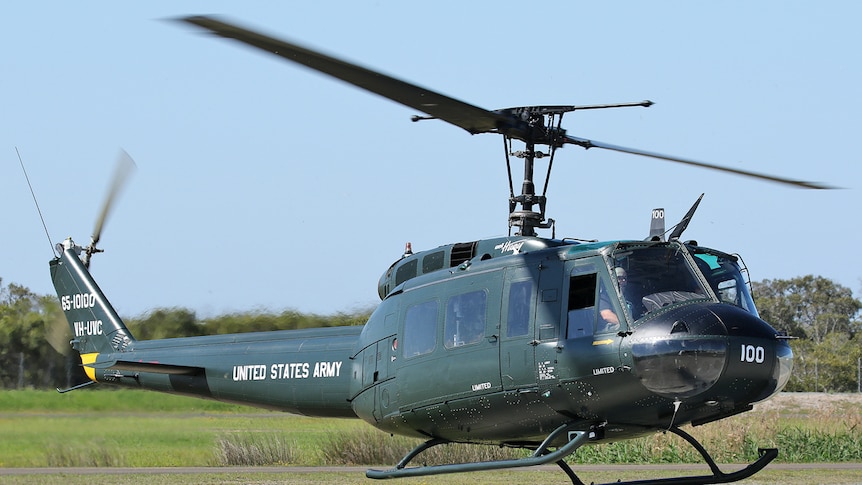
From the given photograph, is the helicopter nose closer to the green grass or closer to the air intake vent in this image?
the air intake vent

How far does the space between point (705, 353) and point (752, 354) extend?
1.70 feet

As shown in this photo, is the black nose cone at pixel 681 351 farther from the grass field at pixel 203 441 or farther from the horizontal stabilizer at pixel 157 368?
the grass field at pixel 203 441

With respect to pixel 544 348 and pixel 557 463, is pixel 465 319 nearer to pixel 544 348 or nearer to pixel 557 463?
pixel 544 348

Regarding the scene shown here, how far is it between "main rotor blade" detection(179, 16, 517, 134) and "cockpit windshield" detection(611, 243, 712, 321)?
191 cm

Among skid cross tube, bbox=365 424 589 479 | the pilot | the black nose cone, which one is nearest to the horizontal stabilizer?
skid cross tube, bbox=365 424 589 479

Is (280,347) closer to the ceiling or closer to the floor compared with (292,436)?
closer to the ceiling

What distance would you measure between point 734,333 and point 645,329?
0.80 metres

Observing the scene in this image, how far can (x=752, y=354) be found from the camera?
1052cm

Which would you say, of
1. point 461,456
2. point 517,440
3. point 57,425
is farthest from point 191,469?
point 517,440

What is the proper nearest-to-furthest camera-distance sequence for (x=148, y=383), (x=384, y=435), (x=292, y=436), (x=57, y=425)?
(x=148, y=383) < (x=57, y=425) < (x=384, y=435) < (x=292, y=436)

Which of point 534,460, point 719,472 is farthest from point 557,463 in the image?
point 719,472

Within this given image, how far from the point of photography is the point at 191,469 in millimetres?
21953

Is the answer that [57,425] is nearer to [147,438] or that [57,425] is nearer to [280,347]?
[147,438]

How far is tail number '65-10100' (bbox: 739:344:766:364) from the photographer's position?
1045 cm
